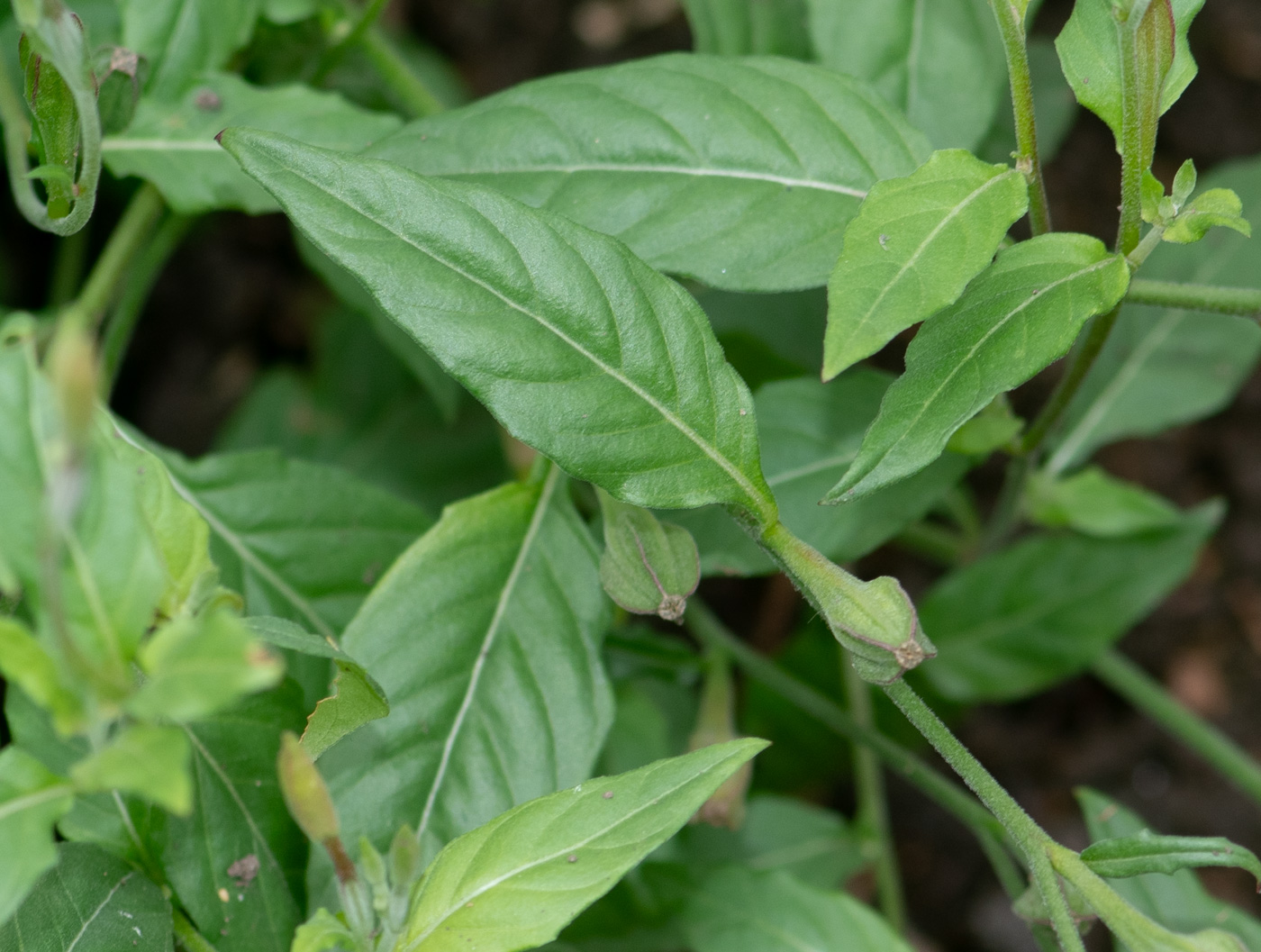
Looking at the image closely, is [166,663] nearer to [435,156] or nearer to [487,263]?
[487,263]

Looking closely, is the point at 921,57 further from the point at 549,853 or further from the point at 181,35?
the point at 549,853

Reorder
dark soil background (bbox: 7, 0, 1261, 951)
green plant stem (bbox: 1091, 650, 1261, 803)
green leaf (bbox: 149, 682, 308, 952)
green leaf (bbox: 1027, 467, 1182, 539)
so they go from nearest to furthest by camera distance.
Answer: green leaf (bbox: 149, 682, 308, 952) → green leaf (bbox: 1027, 467, 1182, 539) → green plant stem (bbox: 1091, 650, 1261, 803) → dark soil background (bbox: 7, 0, 1261, 951)

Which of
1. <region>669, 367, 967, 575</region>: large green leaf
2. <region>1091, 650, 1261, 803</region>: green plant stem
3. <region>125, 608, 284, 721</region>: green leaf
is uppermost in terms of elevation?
<region>125, 608, 284, 721</region>: green leaf

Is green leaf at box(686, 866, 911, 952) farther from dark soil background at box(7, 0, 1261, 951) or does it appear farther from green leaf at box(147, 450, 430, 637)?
dark soil background at box(7, 0, 1261, 951)

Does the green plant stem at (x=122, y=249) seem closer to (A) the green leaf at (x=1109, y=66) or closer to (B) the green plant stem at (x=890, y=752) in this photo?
(B) the green plant stem at (x=890, y=752)

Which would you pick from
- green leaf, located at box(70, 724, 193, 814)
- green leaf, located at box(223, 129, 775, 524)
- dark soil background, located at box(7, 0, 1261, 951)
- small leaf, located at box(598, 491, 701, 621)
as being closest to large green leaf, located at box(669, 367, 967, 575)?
small leaf, located at box(598, 491, 701, 621)

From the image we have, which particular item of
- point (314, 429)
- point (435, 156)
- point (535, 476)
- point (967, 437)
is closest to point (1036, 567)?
point (967, 437)

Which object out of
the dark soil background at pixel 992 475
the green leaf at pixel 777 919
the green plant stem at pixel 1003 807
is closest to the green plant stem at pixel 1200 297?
the green plant stem at pixel 1003 807
